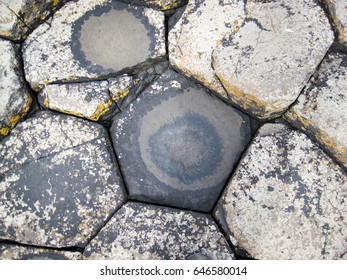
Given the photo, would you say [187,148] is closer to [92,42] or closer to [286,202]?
[286,202]

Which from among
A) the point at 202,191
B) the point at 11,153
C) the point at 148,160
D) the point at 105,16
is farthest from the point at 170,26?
the point at 11,153

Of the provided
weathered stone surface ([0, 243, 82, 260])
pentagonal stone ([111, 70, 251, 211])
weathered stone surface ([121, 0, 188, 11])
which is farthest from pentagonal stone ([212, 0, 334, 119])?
weathered stone surface ([0, 243, 82, 260])

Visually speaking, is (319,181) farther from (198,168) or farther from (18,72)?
(18,72)

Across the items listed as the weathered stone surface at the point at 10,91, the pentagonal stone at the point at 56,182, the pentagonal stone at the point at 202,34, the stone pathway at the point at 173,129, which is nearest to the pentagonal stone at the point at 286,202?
the stone pathway at the point at 173,129

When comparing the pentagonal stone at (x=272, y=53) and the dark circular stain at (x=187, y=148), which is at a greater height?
the pentagonal stone at (x=272, y=53)

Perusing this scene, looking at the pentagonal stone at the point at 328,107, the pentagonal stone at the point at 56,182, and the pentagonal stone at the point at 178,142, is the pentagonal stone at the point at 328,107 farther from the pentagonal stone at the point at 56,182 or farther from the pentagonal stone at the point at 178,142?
the pentagonal stone at the point at 56,182

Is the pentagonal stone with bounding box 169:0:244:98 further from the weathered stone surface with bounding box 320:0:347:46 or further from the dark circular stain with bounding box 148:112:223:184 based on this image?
the weathered stone surface with bounding box 320:0:347:46

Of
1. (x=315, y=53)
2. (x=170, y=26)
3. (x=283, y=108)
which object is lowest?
(x=283, y=108)
